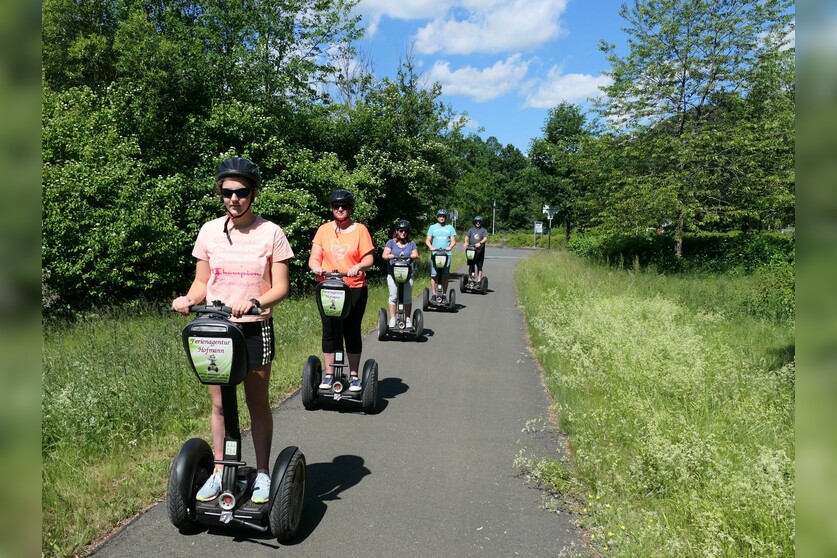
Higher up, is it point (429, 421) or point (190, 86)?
point (190, 86)

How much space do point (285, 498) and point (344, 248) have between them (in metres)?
3.05

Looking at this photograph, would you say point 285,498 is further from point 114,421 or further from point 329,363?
point 329,363

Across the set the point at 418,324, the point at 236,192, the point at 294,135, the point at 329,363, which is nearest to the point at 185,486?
the point at 236,192

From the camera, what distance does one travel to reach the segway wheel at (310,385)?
19.6 ft

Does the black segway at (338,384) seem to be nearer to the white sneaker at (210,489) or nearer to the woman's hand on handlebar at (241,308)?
the white sneaker at (210,489)

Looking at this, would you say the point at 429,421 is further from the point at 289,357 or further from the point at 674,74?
the point at 674,74

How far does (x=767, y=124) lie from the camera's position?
15766mm

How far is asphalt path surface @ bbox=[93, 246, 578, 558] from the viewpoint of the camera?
3.52 metres

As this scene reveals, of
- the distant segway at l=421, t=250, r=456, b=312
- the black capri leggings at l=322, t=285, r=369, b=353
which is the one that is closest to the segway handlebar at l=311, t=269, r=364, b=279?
the black capri leggings at l=322, t=285, r=369, b=353

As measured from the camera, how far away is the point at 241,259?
11.5 ft

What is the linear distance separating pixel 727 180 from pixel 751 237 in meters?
2.77

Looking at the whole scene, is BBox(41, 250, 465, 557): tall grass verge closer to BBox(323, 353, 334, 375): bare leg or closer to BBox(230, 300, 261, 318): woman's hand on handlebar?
BBox(323, 353, 334, 375): bare leg

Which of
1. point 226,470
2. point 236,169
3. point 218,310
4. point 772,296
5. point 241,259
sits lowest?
point 226,470

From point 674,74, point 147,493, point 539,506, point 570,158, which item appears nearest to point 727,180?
point 674,74
